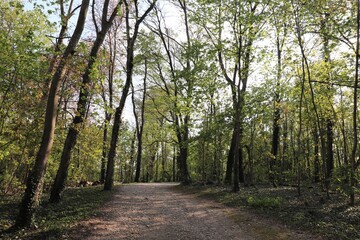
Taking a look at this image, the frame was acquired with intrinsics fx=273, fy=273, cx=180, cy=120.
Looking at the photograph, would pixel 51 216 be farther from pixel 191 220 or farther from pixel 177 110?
pixel 177 110

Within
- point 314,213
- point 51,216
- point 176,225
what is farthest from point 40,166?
point 314,213

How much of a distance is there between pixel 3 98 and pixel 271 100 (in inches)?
600

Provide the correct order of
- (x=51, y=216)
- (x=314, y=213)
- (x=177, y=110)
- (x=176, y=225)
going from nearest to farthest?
(x=176, y=225)
(x=51, y=216)
(x=314, y=213)
(x=177, y=110)

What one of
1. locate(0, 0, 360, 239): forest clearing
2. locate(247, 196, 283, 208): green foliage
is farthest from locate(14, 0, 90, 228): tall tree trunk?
locate(247, 196, 283, 208): green foliage

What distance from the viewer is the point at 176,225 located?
826cm

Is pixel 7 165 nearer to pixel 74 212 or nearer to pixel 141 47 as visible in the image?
pixel 74 212

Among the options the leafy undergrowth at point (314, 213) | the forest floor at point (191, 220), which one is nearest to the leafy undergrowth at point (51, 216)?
the forest floor at point (191, 220)

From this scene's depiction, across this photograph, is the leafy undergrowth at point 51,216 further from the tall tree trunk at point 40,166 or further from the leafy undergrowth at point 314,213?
the leafy undergrowth at point 314,213

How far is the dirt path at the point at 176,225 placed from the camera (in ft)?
23.4

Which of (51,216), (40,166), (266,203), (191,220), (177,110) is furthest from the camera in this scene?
(177,110)

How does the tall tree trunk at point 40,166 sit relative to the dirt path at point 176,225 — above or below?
above

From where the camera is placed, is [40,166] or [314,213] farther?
[314,213]

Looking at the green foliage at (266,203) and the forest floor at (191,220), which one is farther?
the green foliage at (266,203)

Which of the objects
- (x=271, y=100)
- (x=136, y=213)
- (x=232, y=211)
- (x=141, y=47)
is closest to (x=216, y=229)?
(x=232, y=211)
